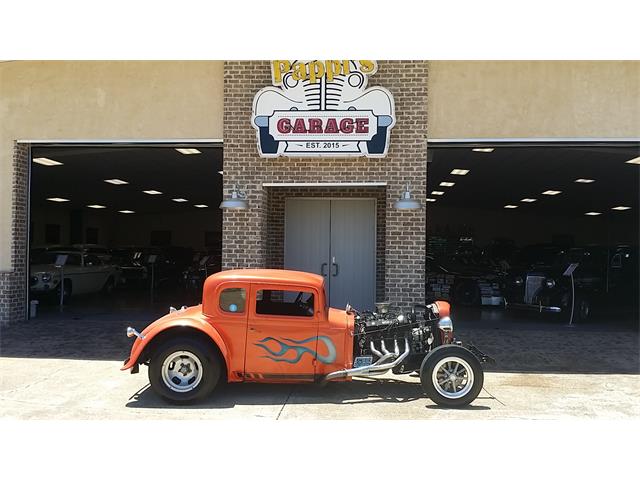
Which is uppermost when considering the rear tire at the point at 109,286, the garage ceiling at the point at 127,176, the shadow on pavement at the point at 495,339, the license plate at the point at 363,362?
the garage ceiling at the point at 127,176

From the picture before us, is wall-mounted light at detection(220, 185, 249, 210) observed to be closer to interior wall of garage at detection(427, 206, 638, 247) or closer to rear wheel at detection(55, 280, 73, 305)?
rear wheel at detection(55, 280, 73, 305)

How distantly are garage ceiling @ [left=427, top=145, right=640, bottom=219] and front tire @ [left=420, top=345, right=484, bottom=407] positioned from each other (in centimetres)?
492

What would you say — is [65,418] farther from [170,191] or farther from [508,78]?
[170,191]

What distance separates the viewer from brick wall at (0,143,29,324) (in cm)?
1061

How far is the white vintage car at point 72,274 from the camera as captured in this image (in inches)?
560

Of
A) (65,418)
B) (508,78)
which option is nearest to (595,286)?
(508,78)

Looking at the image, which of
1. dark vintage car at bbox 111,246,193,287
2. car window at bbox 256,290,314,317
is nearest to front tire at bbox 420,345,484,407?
car window at bbox 256,290,314,317

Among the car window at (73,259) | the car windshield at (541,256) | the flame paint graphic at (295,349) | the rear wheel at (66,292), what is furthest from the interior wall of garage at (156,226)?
the flame paint graphic at (295,349)

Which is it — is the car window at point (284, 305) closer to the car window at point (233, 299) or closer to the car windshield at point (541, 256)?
the car window at point (233, 299)

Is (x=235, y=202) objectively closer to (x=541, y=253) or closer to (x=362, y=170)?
(x=362, y=170)

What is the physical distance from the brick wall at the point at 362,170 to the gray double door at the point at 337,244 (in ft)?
5.05

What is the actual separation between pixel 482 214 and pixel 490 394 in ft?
78.0

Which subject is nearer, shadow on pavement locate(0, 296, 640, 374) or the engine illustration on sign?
shadow on pavement locate(0, 296, 640, 374)

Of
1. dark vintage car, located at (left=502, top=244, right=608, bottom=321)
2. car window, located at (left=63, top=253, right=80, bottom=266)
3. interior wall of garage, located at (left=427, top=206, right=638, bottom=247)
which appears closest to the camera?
dark vintage car, located at (left=502, top=244, right=608, bottom=321)
